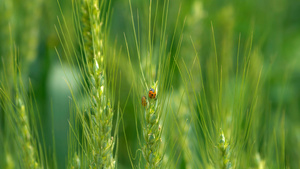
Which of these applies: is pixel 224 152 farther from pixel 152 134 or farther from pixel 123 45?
pixel 123 45

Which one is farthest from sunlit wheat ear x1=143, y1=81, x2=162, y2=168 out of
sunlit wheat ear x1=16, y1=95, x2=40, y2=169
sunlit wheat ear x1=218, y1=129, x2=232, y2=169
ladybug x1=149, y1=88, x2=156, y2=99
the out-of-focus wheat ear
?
the out-of-focus wheat ear

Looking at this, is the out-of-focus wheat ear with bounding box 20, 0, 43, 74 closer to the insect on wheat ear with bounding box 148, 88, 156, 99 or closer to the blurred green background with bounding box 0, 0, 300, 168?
the blurred green background with bounding box 0, 0, 300, 168

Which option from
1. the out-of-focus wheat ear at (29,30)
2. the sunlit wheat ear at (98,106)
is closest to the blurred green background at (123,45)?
the out-of-focus wheat ear at (29,30)

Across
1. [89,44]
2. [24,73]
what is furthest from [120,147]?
[89,44]

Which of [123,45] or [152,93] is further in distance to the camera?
[123,45]

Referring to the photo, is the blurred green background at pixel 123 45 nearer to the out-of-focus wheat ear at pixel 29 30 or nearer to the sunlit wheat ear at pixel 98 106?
the out-of-focus wheat ear at pixel 29 30

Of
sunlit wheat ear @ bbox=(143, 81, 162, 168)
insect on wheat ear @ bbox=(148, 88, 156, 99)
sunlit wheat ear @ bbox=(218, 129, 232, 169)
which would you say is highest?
insect on wheat ear @ bbox=(148, 88, 156, 99)

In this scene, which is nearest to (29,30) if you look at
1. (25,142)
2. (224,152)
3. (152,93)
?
(25,142)
